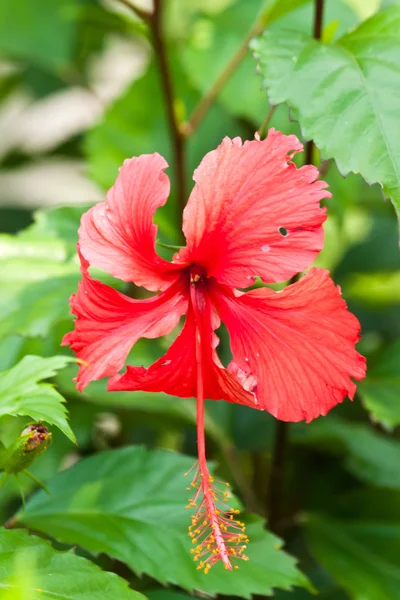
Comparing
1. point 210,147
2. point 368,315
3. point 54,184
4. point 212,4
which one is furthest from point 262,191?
point 54,184

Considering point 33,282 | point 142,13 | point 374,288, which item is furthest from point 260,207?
point 374,288

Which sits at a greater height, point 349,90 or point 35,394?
point 349,90

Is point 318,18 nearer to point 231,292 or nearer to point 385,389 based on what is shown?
point 231,292

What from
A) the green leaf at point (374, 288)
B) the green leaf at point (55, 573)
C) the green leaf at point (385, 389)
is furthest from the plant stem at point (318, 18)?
the green leaf at point (374, 288)

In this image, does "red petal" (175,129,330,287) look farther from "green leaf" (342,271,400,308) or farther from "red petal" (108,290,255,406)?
"green leaf" (342,271,400,308)

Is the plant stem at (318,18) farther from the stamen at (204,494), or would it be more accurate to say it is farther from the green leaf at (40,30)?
the green leaf at (40,30)

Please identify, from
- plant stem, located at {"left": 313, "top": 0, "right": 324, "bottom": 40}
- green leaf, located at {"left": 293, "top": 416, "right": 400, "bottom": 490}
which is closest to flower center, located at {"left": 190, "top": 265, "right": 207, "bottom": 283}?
plant stem, located at {"left": 313, "top": 0, "right": 324, "bottom": 40}

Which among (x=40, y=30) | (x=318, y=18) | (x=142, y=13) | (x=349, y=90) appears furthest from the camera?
(x=40, y=30)
